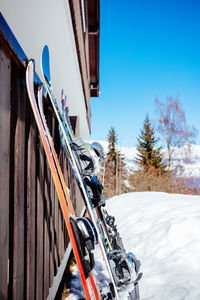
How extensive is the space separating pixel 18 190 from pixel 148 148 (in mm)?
18198

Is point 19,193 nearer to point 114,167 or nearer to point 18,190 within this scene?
point 18,190

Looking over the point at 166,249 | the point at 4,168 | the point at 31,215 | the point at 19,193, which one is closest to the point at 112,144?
the point at 166,249

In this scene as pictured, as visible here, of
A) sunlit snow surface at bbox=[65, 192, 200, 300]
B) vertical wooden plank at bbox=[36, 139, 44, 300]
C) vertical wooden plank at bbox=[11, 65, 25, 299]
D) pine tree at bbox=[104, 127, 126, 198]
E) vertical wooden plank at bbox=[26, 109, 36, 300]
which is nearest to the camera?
vertical wooden plank at bbox=[11, 65, 25, 299]

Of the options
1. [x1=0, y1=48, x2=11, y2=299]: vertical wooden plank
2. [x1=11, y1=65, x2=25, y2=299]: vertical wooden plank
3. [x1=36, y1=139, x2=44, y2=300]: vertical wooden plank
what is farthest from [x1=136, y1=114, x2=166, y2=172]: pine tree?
[x1=0, y1=48, x2=11, y2=299]: vertical wooden plank

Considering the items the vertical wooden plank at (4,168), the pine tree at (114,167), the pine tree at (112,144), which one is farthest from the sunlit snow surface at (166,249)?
the pine tree at (112,144)

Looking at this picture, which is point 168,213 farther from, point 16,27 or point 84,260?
point 16,27

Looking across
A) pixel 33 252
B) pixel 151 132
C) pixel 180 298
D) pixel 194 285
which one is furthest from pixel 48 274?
pixel 151 132

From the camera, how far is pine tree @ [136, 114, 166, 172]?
674 inches

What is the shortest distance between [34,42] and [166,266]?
2390mm

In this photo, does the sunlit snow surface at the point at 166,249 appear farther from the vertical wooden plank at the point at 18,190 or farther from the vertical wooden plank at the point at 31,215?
the vertical wooden plank at the point at 18,190

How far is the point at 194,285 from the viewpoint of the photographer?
60.9 inches

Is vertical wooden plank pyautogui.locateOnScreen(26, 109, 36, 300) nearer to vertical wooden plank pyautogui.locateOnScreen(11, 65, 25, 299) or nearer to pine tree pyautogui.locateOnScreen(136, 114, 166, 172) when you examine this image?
vertical wooden plank pyautogui.locateOnScreen(11, 65, 25, 299)

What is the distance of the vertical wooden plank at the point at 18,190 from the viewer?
885 mm

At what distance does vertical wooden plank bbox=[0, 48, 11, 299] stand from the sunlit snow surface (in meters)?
1.20
